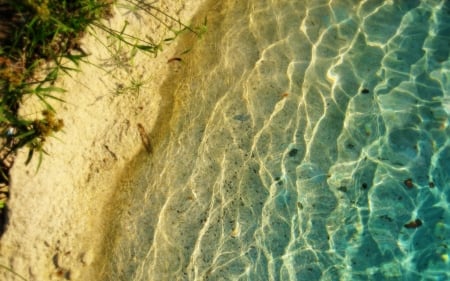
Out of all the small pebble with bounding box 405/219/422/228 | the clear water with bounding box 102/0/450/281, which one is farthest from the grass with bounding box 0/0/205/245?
the small pebble with bounding box 405/219/422/228

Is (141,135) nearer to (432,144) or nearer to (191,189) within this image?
(191,189)

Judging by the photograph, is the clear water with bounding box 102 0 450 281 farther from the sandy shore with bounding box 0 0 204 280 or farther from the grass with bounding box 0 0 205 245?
the grass with bounding box 0 0 205 245

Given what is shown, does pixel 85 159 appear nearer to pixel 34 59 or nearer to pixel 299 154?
pixel 34 59

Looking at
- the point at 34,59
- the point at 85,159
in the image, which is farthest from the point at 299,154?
the point at 34,59

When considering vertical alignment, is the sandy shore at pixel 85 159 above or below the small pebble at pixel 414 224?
above

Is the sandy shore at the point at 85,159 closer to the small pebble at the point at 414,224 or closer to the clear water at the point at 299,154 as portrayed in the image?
the clear water at the point at 299,154

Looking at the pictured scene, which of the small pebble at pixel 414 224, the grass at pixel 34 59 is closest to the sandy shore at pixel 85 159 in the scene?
the grass at pixel 34 59
